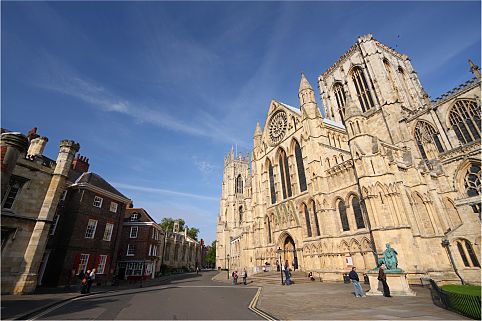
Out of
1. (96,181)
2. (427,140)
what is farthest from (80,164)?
(427,140)

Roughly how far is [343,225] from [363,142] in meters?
8.68

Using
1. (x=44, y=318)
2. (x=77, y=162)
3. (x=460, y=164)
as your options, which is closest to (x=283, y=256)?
(x=460, y=164)

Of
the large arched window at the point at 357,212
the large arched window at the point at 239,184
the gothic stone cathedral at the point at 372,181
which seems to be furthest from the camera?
the large arched window at the point at 239,184

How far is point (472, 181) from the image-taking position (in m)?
23.6

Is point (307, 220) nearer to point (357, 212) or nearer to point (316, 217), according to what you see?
point (316, 217)

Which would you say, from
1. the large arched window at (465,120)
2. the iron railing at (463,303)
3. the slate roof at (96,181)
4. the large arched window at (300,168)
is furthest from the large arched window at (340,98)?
the slate roof at (96,181)

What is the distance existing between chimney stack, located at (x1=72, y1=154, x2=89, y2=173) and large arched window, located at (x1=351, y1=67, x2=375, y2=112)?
136 ft

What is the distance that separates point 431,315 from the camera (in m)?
7.44

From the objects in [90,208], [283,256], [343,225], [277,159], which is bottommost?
[283,256]

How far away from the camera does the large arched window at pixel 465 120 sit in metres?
25.3

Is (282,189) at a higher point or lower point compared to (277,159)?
lower

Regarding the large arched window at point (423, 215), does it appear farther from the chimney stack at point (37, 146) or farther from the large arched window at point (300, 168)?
the chimney stack at point (37, 146)

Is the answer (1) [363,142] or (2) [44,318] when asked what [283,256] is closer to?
(1) [363,142]

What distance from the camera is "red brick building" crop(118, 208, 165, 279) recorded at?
30781mm
